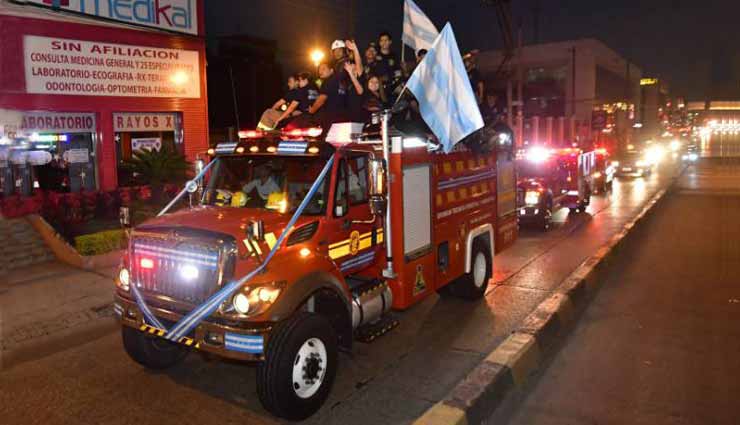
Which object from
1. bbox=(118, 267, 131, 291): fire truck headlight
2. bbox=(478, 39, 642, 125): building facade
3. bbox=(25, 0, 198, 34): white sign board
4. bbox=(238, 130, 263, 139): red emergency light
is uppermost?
bbox=(478, 39, 642, 125): building facade

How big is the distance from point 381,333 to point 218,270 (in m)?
1.81

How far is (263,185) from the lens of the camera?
19.1 ft

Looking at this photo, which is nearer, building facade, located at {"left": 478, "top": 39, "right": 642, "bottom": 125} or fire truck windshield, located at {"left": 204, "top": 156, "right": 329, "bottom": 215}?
fire truck windshield, located at {"left": 204, "top": 156, "right": 329, "bottom": 215}

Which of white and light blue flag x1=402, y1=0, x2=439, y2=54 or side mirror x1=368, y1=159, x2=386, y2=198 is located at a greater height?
white and light blue flag x1=402, y1=0, x2=439, y2=54

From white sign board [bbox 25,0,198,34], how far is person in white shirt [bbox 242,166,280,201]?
9265 millimetres

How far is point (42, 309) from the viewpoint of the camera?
7934 millimetres

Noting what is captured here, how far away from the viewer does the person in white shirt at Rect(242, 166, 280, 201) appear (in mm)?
5742

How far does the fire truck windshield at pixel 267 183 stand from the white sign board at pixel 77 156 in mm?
8712

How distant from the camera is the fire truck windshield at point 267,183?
560 cm

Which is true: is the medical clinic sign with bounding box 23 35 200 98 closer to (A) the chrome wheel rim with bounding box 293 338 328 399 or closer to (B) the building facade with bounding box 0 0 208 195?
(B) the building facade with bounding box 0 0 208 195

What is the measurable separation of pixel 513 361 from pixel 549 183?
1108 cm

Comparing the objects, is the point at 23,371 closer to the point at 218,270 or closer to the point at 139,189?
the point at 218,270

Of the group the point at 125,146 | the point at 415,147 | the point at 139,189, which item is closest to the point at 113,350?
the point at 415,147

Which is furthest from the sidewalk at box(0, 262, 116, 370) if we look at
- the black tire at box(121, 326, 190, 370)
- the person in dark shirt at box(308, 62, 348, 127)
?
the person in dark shirt at box(308, 62, 348, 127)
